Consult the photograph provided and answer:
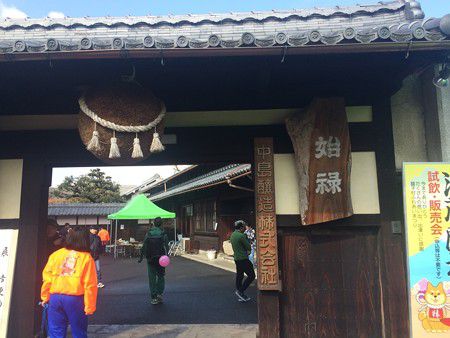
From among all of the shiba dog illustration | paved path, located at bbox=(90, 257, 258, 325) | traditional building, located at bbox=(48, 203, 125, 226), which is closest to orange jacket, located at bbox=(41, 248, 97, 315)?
paved path, located at bbox=(90, 257, 258, 325)

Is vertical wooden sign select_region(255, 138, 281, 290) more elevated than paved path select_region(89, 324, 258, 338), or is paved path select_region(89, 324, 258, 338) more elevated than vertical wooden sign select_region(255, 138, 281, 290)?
vertical wooden sign select_region(255, 138, 281, 290)

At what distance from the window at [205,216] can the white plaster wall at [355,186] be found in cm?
1337

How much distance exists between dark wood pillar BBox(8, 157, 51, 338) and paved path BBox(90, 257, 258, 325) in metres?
2.31

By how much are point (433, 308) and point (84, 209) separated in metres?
28.3

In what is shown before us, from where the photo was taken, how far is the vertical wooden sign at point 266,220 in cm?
486

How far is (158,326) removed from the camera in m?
6.74

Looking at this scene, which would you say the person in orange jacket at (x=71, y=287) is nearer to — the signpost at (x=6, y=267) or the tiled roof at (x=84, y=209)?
the signpost at (x=6, y=267)

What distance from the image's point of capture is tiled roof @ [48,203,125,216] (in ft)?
93.4

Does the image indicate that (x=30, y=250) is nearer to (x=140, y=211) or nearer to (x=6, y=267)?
(x=6, y=267)

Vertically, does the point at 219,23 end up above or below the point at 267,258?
above

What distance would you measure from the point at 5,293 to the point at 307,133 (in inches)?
167

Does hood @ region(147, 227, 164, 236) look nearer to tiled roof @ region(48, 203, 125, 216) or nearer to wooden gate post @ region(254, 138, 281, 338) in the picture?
wooden gate post @ region(254, 138, 281, 338)

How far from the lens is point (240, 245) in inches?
348

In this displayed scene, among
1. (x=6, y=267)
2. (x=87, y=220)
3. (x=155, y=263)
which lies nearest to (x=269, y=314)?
(x=6, y=267)
